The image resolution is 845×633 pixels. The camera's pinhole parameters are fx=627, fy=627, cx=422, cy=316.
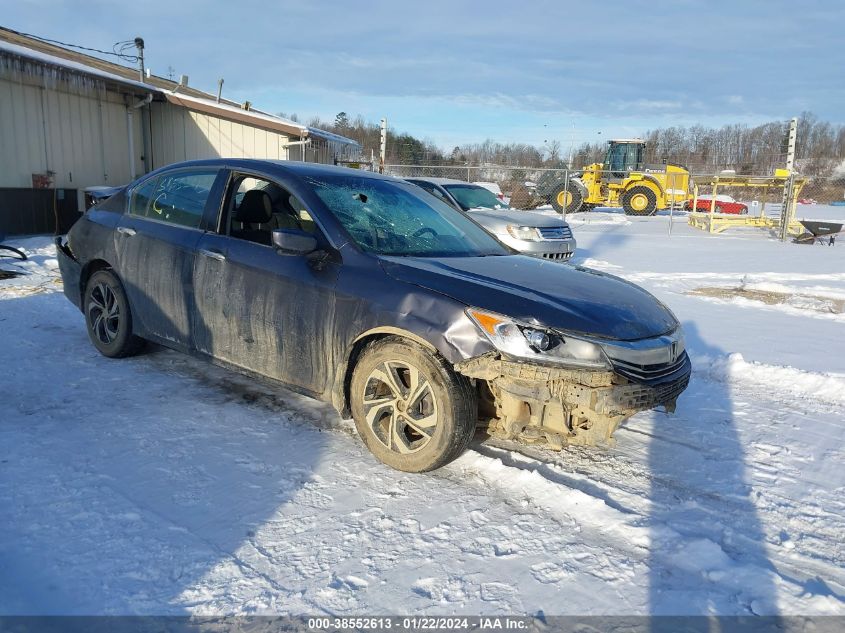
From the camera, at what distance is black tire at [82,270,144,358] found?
15.7 feet

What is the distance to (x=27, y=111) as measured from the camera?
12477mm

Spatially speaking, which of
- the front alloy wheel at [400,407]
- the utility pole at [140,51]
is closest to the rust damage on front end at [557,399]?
the front alloy wheel at [400,407]

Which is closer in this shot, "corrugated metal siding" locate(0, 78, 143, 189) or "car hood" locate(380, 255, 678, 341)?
"car hood" locate(380, 255, 678, 341)

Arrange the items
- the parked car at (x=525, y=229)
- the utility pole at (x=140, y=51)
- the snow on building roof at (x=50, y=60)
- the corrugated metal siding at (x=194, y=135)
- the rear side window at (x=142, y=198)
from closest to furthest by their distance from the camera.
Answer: the rear side window at (x=142, y=198) < the parked car at (x=525, y=229) < the snow on building roof at (x=50, y=60) < the corrugated metal siding at (x=194, y=135) < the utility pole at (x=140, y=51)

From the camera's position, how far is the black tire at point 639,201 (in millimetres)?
27297

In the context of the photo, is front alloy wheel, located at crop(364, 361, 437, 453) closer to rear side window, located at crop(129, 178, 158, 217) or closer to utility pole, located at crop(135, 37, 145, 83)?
rear side window, located at crop(129, 178, 158, 217)

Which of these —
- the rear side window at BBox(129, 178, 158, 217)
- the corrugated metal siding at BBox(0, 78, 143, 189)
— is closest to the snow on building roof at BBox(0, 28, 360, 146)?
the corrugated metal siding at BBox(0, 78, 143, 189)

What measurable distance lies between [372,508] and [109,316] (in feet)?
10.3

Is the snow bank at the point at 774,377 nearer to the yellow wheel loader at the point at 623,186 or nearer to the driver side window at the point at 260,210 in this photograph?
the driver side window at the point at 260,210

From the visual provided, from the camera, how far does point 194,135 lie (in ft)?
53.4

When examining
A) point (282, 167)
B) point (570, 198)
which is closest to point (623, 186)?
point (570, 198)

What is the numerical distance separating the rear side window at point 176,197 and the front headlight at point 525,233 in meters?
6.05

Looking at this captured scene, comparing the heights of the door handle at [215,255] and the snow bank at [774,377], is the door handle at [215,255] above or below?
above

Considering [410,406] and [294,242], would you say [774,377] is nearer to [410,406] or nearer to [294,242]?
[410,406]
